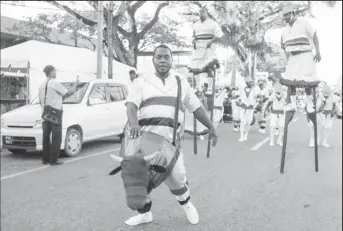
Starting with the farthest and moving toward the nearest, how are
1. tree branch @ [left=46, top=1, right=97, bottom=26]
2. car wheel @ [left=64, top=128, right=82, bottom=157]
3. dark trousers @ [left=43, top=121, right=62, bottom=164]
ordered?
tree branch @ [left=46, top=1, right=97, bottom=26] → car wheel @ [left=64, top=128, right=82, bottom=157] → dark trousers @ [left=43, top=121, right=62, bottom=164]

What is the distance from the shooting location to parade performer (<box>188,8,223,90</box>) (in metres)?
6.02

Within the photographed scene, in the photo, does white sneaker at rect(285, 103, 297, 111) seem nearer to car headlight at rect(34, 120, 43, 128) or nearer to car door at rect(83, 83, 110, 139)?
car headlight at rect(34, 120, 43, 128)

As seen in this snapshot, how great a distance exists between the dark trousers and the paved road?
0.30 meters

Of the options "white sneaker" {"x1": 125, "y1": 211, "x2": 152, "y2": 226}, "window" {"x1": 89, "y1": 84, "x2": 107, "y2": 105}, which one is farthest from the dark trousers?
"white sneaker" {"x1": 125, "y1": 211, "x2": 152, "y2": 226}

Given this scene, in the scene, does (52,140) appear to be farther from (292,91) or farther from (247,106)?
(247,106)

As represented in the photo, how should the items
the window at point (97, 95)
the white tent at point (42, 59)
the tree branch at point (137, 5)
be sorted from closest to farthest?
the window at point (97, 95) → the white tent at point (42, 59) → the tree branch at point (137, 5)

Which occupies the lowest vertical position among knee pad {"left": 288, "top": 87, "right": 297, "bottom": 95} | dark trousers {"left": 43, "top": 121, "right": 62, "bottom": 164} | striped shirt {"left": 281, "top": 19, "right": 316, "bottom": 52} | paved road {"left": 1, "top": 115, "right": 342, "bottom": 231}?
paved road {"left": 1, "top": 115, "right": 342, "bottom": 231}

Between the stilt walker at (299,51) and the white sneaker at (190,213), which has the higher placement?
the stilt walker at (299,51)

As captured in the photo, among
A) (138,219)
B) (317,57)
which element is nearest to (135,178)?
(138,219)

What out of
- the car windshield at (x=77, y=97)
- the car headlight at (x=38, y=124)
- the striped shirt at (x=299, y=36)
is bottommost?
the car headlight at (x=38, y=124)

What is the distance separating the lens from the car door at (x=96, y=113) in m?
10.5

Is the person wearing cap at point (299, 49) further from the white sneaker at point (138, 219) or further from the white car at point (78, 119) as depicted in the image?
the white car at point (78, 119)

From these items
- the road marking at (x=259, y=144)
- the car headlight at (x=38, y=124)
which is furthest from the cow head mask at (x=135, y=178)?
the road marking at (x=259, y=144)

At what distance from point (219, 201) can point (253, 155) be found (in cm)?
462
